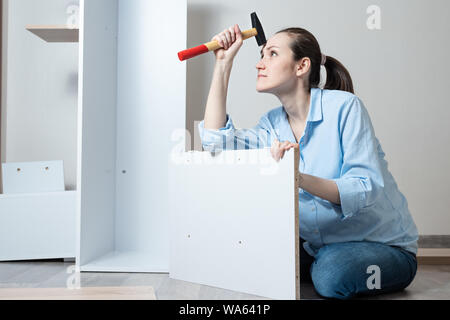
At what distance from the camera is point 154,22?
1653 millimetres

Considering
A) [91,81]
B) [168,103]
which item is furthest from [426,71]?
[91,81]

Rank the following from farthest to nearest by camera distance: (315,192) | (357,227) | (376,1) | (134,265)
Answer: (376,1)
(134,265)
(357,227)
(315,192)

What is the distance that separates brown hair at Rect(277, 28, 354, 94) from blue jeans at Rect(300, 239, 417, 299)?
1.45ft

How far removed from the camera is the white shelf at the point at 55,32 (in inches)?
62.8

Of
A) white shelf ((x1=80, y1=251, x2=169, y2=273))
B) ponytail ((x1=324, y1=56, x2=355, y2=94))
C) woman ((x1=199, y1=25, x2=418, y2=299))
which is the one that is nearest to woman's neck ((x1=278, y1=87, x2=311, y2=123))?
woman ((x1=199, y1=25, x2=418, y2=299))

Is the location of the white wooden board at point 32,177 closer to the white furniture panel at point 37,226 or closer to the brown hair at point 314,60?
the white furniture panel at point 37,226

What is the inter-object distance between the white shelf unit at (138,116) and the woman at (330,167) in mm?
426

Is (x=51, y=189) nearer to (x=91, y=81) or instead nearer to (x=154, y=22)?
(x=91, y=81)

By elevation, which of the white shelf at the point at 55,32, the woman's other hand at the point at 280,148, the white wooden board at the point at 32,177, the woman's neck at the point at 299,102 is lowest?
the white wooden board at the point at 32,177

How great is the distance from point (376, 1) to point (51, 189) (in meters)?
1.40

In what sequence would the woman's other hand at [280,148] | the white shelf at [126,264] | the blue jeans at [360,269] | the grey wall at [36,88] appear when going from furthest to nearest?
the grey wall at [36,88]
the white shelf at [126,264]
the blue jeans at [360,269]
the woman's other hand at [280,148]

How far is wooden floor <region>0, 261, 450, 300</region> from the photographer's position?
1.05 metres

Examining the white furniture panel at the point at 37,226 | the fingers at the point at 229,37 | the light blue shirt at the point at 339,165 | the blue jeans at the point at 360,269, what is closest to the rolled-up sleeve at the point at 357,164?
the light blue shirt at the point at 339,165

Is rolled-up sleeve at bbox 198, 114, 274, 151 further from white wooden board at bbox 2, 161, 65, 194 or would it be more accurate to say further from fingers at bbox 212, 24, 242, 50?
white wooden board at bbox 2, 161, 65, 194
